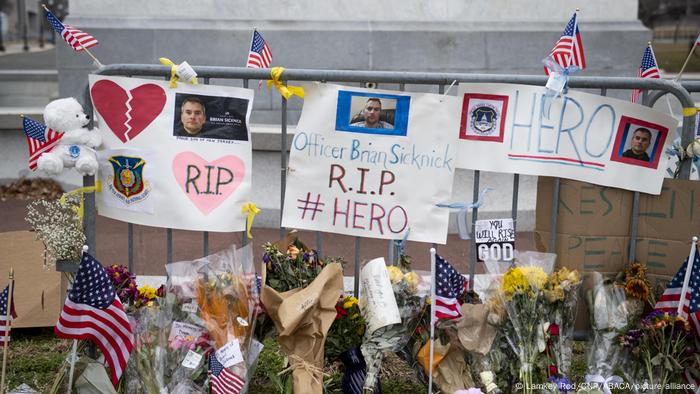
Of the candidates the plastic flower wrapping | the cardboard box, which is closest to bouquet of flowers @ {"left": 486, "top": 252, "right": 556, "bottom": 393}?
the plastic flower wrapping

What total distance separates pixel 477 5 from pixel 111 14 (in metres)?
4.15

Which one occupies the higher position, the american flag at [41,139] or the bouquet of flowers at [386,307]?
the american flag at [41,139]

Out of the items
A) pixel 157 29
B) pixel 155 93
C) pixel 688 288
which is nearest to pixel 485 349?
pixel 688 288

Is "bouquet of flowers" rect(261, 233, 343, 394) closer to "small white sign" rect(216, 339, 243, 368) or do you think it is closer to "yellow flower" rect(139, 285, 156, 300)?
"small white sign" rect(216, 339, 243, 368)

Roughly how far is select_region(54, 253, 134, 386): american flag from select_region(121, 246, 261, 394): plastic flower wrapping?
16cm

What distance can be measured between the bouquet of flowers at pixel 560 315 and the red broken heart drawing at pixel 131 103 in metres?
2.20

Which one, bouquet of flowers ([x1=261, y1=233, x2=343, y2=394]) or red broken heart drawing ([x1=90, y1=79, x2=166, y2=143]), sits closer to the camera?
bouquet of flowers ([x1=261, y1=233, x2=343, y2=394])

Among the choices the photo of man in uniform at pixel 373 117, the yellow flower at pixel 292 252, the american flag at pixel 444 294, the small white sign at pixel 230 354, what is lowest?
the small white sign at pixel 230 354

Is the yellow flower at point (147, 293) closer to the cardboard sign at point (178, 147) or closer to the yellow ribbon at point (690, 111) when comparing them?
the cardboard sign at point (178, 147)

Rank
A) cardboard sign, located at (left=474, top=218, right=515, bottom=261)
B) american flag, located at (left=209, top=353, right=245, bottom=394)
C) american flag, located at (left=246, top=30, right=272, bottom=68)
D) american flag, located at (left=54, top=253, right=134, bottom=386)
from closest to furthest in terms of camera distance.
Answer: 1. american flag, located at (left=54, top=253, right=134, bottom=386)
2. american flag, located at (left=209, top=353, right=245, bottom=394)
3. cardboard sign, located at (left=474, top=218, right=515, bottom=261)
4. american flag, located at (left=246, top=30, right=272, bottom=68)

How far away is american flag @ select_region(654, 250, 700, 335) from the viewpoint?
400 cm


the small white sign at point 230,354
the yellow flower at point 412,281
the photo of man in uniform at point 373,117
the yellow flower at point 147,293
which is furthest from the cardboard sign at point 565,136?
the yellow flower at point 147,293

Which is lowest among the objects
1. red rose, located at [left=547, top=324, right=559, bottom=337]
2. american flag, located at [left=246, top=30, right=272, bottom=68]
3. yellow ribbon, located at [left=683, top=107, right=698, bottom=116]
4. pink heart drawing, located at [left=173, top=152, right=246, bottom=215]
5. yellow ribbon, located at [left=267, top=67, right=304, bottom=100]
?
red rose, located at [left=547, top=324, right=559, bottom=337]

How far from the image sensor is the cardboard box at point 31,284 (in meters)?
5.23
